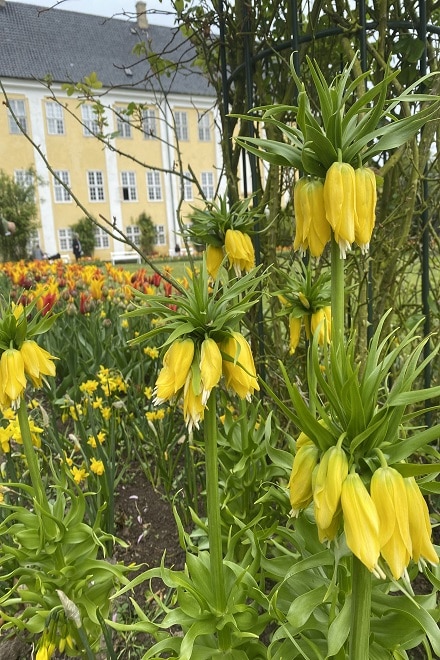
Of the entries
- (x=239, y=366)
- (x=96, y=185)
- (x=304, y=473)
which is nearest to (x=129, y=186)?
(x=96, y=185)

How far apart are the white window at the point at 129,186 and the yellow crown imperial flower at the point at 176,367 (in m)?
25.9

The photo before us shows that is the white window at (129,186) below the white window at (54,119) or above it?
below

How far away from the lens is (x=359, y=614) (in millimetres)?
693

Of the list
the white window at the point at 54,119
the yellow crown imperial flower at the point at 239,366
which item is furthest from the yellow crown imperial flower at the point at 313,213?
the white window at the point at 54,119

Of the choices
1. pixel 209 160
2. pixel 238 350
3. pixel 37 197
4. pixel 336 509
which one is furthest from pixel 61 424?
pixel 209 160

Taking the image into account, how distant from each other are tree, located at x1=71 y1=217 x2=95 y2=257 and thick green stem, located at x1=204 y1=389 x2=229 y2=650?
940 inches

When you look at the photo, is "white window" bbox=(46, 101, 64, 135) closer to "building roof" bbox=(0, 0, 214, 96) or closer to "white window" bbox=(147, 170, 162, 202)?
"building roof" bbox=(0, 0, 214, 96)

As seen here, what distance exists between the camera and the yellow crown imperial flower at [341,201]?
0.78 metres

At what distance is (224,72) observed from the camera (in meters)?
2.02

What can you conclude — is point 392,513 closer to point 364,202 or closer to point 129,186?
point 364,202

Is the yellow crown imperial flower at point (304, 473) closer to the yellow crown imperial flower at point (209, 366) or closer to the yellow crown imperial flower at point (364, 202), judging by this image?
the yellow crown imperial flower at point (209, 366)

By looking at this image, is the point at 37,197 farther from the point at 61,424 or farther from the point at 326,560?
the point at 326,560

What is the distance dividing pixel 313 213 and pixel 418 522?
0.48 m

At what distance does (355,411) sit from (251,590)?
55cm
